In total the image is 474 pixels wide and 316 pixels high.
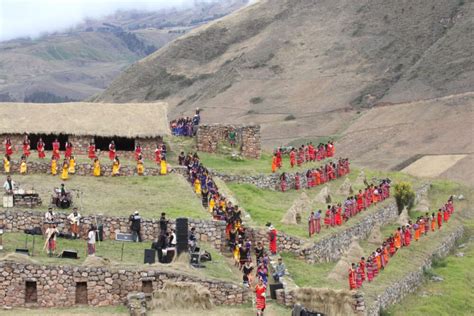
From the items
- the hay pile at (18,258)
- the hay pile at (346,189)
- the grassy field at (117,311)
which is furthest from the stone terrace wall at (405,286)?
the hay pile at (18,258)

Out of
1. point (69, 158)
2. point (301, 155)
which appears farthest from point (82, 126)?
point (301, 155)

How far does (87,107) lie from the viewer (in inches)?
1881

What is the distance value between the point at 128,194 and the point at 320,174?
15.3 metres

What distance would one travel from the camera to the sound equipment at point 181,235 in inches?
1205

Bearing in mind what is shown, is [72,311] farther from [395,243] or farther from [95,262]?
[395,243]

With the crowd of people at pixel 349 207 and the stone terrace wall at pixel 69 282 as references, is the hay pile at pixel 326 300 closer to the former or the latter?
the stone terrace wall at pixel 69 282

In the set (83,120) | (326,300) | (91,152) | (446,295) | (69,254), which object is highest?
(83,120)

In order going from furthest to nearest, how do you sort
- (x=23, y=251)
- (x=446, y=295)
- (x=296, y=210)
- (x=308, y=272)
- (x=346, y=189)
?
(x=346, y=189) → (x=296, y=210) → (x=446, y=295) → (x=308, y=272) → (x=23, y=251)

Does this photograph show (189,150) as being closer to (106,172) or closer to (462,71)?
(106,172)

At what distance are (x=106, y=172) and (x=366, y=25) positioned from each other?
10222cm

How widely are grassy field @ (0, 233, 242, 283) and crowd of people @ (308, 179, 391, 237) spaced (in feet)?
20.0

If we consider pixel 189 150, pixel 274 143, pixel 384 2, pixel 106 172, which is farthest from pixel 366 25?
pixel 106 172

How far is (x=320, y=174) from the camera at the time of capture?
167 ft

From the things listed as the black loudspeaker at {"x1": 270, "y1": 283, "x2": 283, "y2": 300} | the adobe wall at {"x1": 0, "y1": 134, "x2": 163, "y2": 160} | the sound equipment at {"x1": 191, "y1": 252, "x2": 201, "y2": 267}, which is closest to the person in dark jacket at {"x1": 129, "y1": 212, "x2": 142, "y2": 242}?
the sound equipment at {"x1": 191, "y1": 252, "x2": 201, "y2": 267}
